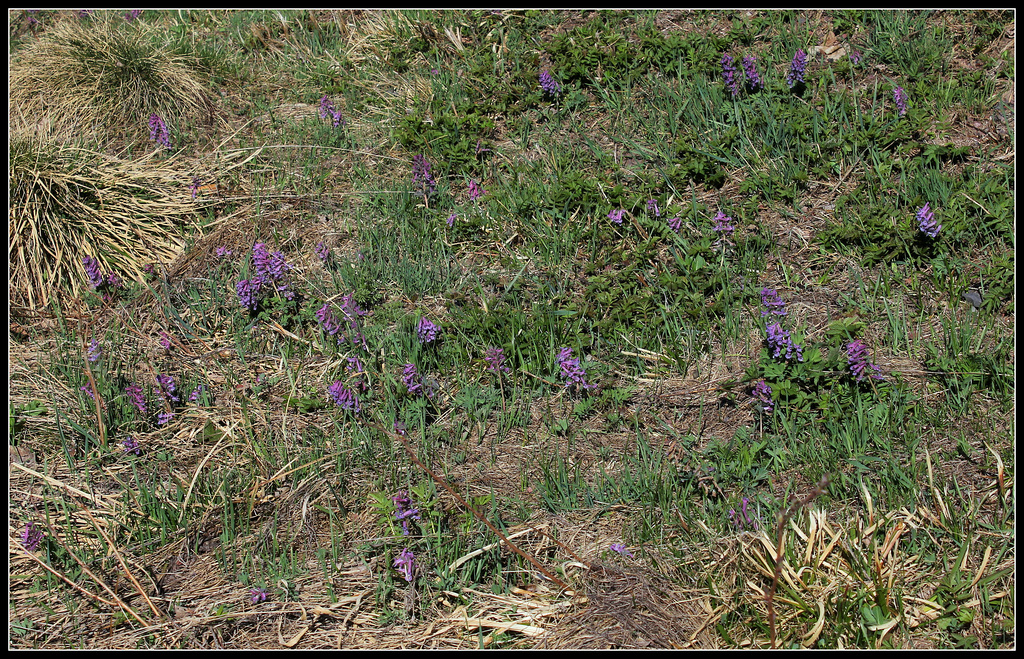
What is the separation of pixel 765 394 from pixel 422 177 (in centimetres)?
238

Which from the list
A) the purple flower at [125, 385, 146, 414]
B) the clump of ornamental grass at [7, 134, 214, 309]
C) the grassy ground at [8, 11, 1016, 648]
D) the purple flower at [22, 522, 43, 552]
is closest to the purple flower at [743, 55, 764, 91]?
the grassy ground at [8, 11, 1016, 648]

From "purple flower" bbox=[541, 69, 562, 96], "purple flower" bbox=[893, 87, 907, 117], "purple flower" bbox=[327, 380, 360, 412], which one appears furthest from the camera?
"purple flower" bbox=[541, 69, 562, 96]

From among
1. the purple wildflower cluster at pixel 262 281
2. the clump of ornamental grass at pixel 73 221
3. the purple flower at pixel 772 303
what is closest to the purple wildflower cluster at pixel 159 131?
the clump of ornamental grass at pixel 73 221

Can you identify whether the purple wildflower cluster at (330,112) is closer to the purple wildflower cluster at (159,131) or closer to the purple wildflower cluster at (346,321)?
the purple wildflower cluster at (159,131)

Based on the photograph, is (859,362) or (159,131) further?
(159,131)

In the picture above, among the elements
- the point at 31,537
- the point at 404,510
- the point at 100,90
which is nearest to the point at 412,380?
the point at 404,510

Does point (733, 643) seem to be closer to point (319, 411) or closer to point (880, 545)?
point (880, 545)

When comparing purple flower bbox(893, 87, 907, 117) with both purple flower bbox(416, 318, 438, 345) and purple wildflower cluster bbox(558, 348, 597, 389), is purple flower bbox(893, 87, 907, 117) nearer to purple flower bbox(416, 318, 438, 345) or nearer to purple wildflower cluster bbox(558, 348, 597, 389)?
purple wildflower cluster bbox(558, 348, 597, 389)

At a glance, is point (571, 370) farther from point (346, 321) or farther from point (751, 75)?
point (751, 75)

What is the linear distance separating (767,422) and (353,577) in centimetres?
179

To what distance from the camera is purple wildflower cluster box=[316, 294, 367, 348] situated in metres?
3.74

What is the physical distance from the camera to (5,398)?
3627 mm

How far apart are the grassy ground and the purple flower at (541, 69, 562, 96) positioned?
20 mm

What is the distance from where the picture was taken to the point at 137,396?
3.54 metres
